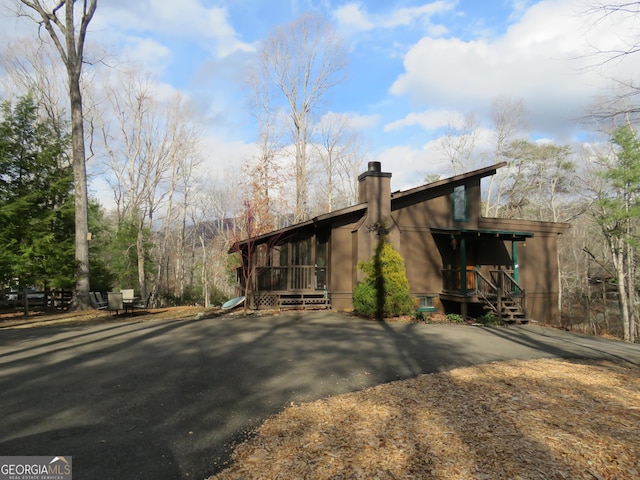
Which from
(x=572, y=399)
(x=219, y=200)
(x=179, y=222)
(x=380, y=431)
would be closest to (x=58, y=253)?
(x=380, y=431)

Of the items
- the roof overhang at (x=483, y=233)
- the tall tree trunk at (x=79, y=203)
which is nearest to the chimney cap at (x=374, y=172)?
the roof overhang at (x=483, y=233)

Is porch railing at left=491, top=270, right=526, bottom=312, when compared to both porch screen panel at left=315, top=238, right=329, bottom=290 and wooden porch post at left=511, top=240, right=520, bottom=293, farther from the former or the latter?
porch screen panel at left=315, top=238, right=329, bottom=290

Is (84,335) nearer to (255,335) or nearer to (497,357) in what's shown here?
(255,335)

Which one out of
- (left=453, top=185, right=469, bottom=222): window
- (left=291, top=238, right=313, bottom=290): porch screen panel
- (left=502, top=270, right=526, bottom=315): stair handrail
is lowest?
(left=502, top=270, right=526, bottom=315): stair handrail

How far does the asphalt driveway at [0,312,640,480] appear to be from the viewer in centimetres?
361

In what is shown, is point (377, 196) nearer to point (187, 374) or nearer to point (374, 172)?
point (374, 172)

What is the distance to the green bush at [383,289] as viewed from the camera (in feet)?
40.9

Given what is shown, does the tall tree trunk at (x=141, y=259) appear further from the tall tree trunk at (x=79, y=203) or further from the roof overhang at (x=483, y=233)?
the roof overhang at (x=483, y=233)

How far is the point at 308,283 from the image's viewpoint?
1501cm

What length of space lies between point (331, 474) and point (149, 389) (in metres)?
3.33

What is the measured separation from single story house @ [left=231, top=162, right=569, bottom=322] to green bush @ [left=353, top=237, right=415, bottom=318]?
1.04 m

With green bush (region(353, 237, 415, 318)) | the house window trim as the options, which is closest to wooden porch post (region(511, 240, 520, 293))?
the house window trim

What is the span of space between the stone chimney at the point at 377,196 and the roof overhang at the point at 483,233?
2.20 m

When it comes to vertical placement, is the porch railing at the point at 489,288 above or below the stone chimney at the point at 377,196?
below
